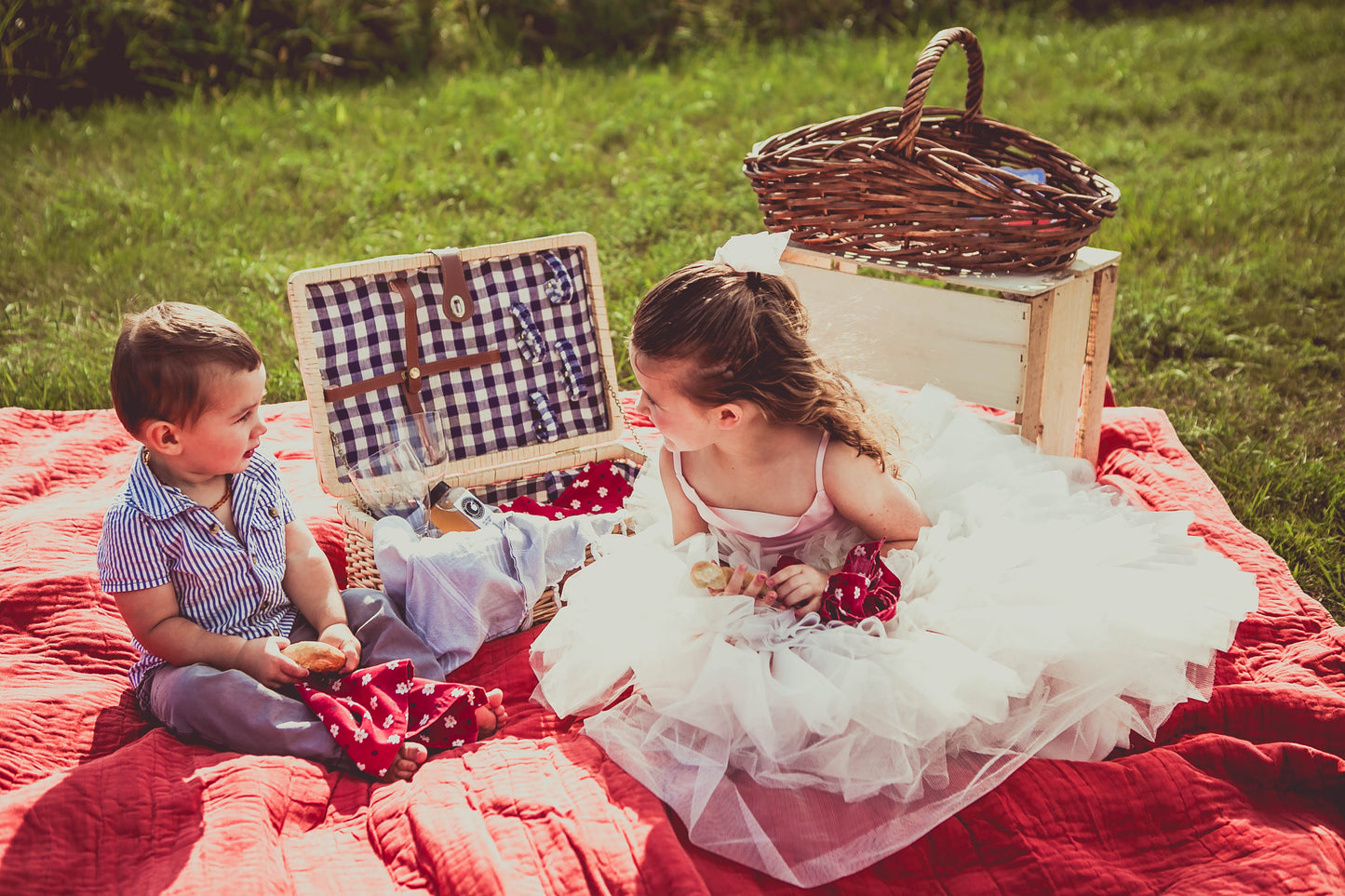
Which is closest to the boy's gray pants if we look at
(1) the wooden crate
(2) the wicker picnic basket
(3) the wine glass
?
(3) the wine glass

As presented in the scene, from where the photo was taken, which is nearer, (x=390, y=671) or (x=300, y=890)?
(x=300, y=890)

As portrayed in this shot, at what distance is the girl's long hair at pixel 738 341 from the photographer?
1.86m

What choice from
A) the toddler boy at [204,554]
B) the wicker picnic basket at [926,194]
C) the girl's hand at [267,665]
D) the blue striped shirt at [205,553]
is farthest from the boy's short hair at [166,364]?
the wicker picnic basket at [926,194]

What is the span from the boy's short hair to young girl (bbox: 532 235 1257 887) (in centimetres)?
73

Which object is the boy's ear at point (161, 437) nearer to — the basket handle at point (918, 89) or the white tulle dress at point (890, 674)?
the white tulle dress at point (890, 674)

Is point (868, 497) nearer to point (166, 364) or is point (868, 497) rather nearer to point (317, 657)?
point (317, 657)

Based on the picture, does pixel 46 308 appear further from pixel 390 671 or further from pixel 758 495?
pixel 758 495

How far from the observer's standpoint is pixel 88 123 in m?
5.14

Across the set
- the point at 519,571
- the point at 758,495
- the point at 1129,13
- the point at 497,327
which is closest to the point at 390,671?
the point at 519,571

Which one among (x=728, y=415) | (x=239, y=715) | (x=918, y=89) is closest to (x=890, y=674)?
(x=728, y=415)

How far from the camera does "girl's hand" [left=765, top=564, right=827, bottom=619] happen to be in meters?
1.96

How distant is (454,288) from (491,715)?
1.06m

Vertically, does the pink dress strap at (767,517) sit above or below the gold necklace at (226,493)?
below

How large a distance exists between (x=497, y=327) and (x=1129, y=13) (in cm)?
587
